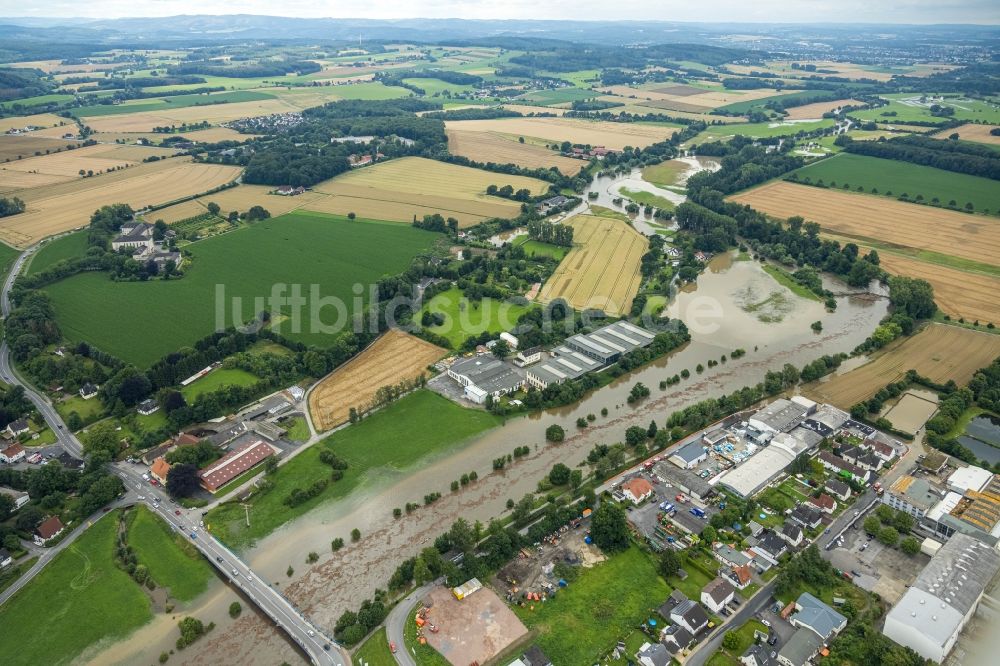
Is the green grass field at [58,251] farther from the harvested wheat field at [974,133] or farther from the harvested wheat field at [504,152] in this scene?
the harvested wheat field at [974,133]

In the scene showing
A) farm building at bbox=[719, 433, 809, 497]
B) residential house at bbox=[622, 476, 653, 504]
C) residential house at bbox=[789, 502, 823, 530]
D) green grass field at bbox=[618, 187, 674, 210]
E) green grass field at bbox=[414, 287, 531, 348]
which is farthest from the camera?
green grass field at bbox=[618, 187, 674, 210]

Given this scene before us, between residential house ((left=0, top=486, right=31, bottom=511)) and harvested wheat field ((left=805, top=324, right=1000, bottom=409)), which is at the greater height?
harvested wheat field ((left=805, top=324, right=1000, bottom=409))

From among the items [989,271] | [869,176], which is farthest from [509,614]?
[869,176]

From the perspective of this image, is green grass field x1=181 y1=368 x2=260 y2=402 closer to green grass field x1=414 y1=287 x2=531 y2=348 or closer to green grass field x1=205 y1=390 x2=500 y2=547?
green grass field x1=205 y1=390 x2=500 y2=547

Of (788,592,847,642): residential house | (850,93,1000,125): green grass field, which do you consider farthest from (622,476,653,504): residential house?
(850,93,1000,125): green grass field

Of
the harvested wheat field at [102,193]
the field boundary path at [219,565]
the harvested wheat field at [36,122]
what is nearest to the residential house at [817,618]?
the field boundary path at [219,565]
